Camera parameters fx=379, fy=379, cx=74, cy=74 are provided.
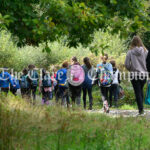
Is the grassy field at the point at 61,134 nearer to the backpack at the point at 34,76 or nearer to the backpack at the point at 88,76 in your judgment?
the backpack at the point at 88,76

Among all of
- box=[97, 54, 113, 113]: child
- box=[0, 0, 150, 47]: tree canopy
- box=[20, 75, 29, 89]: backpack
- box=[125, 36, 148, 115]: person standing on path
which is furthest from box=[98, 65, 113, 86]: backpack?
box=[20, 75, 29, 89]: backpack

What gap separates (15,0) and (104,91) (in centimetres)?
552

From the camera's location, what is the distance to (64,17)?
17.7 ft

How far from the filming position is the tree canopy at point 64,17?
206 inches

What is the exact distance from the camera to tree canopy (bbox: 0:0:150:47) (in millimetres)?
5223

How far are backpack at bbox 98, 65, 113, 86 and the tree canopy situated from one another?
4.11 m

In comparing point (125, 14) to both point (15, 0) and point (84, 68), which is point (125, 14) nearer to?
point (15, 0)

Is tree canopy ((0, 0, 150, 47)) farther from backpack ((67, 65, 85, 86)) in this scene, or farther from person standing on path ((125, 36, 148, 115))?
backpack ((67, 65, 85, 86))

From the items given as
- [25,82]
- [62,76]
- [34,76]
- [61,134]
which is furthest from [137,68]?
[25,82]

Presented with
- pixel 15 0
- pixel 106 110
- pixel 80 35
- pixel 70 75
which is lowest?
pixel 106 110

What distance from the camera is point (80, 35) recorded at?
6781 millimetres

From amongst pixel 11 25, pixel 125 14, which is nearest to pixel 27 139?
pixel 11 25

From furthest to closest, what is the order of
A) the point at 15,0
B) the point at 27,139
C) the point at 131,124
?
the point at 131,124 → the point at 15,0 → the point at 27,139

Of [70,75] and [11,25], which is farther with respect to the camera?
[70,75]
